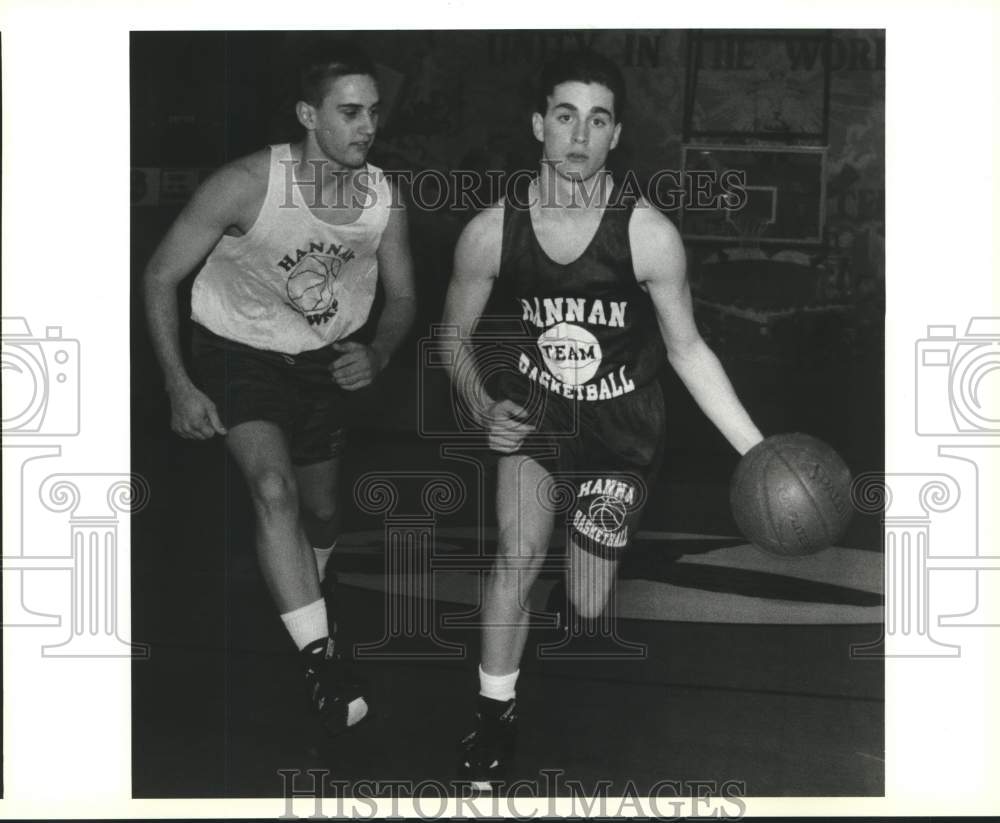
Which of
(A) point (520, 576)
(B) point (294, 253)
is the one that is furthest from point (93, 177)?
(A) point (520, 576)

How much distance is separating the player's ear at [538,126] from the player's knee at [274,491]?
4.30ft

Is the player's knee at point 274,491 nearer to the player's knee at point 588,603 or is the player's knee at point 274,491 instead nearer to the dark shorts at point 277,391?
the dark shorts at point 277,391

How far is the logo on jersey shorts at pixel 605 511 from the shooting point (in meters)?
3.98

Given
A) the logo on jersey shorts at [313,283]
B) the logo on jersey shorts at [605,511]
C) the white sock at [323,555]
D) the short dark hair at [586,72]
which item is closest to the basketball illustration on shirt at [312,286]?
the logo on jersey shorts at [313,283]

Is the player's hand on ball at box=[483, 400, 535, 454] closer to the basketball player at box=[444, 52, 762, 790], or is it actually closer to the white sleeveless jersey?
the basketball player at box=[444, 52, 762, 790]

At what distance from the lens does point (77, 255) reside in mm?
4016

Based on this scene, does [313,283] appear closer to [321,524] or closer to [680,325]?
[321,524]

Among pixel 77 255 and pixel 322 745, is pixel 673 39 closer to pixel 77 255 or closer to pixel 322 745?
pixel 77 255

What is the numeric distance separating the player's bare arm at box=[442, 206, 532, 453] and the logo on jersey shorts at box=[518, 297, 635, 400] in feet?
0.44

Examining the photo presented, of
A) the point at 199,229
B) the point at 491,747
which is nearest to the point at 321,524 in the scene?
the point at 491,747

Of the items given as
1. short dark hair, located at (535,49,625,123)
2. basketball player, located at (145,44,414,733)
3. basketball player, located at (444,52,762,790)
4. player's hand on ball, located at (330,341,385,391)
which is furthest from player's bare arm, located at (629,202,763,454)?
player's hand on ball, located at (330,341,385,391)

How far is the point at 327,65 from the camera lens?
12.9 feet

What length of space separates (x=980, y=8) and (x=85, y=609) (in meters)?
3.40

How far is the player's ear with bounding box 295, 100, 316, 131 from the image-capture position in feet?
13.0
